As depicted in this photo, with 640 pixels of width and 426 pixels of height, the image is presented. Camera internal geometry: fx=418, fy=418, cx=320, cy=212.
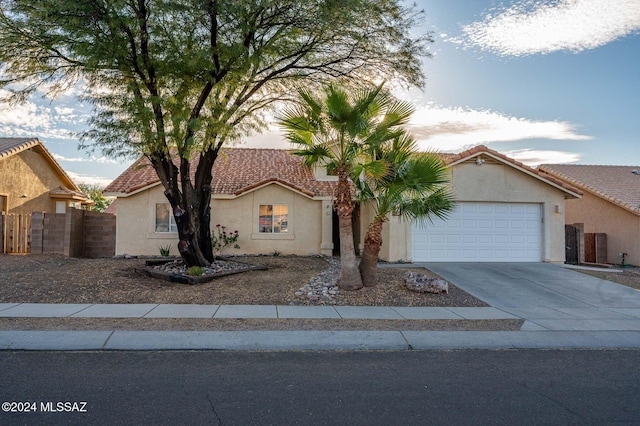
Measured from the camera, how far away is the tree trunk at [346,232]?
983cm

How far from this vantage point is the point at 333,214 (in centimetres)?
1903

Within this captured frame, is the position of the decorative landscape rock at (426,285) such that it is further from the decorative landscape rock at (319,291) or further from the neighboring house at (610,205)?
the neighboring house at (610,205)

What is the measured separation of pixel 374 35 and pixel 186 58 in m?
5.19

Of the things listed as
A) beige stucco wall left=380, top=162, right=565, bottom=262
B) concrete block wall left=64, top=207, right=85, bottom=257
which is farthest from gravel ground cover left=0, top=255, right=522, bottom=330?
concrete block wall left=64, top=207, right=85, bottom=257

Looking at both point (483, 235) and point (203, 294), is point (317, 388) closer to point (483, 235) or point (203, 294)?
point (203, 294)

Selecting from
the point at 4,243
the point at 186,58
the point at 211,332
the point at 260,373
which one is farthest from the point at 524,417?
the point at 4,243

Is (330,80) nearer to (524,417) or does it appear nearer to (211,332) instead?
(211,332)

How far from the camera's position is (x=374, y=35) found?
11812 mm

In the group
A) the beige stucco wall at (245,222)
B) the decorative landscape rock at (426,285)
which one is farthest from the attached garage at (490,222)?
the decorative landscape rock at (426,285)

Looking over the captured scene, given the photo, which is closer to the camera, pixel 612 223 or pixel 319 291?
pixel 319 291

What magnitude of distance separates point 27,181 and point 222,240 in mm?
12934

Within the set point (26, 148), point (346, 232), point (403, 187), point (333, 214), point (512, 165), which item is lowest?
point (346, 232)

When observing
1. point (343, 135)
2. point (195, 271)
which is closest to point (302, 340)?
point (343, 135)

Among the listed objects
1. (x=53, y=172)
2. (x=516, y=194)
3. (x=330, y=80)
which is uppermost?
(x=330, y=80)
